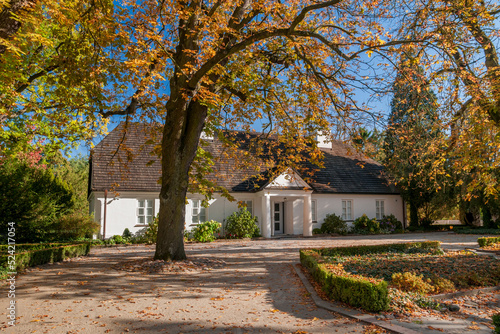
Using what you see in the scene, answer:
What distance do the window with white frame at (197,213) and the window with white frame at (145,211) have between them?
8.18ft

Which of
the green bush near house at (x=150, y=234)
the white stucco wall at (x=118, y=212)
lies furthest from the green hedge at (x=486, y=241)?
the white stucco wall at (x=118, y=212)

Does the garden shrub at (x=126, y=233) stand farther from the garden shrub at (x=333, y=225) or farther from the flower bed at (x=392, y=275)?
the garden shrub at (x=333, y=225)

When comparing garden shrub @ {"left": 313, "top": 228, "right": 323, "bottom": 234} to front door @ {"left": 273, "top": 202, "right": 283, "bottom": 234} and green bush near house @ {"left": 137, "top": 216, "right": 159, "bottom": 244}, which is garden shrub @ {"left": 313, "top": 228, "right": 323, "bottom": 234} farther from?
green bush near house @ {"left": 137, "top": 216, "right": 159, "bottom": 244}

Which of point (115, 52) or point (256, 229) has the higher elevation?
point (115, 52)

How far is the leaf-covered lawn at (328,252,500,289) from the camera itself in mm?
8133

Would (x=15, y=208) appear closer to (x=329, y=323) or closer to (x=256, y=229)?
(x=256, y=229)

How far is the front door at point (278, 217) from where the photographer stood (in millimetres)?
23750

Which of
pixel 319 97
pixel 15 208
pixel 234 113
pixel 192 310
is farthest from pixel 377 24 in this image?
pixel 15 208

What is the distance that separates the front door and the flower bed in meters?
11.3

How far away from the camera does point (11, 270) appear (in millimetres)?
9203

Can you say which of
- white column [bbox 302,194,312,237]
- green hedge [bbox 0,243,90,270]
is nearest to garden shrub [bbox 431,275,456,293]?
green hedge [bbox 0,243,90,270]

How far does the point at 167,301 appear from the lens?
22.5 ft

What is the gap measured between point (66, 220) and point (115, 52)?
37.7 feet

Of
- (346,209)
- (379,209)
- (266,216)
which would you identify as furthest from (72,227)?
(379,209)
